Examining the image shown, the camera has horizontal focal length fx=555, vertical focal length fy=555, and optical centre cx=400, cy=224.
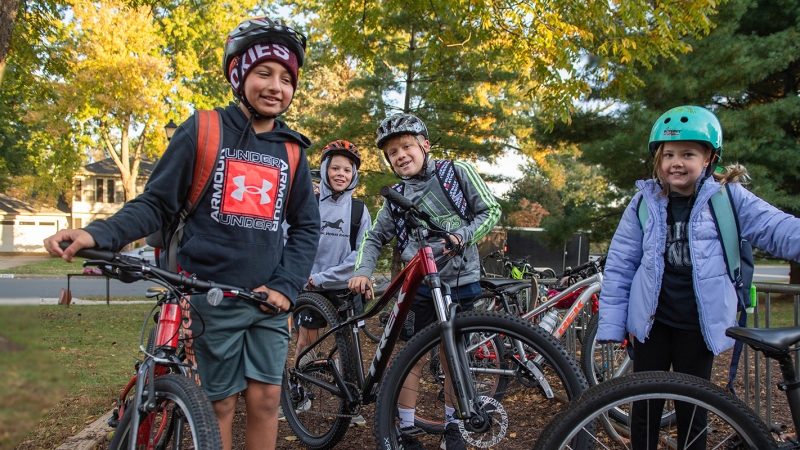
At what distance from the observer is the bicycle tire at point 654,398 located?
180cm

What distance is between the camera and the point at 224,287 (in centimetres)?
200

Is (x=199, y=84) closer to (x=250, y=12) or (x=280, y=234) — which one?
(x=250, y=12)

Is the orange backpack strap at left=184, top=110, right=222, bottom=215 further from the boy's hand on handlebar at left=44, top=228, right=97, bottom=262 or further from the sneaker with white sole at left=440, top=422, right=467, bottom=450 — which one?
the sneaker with white sole at left=440, top=422, right=467, bottom=450

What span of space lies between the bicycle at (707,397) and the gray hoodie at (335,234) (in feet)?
7.50

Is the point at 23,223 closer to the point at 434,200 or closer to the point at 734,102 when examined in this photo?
the point at 734,102

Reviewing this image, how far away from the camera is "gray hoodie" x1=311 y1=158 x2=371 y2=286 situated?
405 cm

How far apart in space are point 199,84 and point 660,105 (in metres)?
25.2

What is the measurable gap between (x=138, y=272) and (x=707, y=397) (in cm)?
194

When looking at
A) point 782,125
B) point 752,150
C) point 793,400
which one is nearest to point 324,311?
point 793,400

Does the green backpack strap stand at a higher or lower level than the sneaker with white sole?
higher

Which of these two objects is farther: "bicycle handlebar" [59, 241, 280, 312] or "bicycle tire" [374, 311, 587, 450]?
"bicycle tire" [374, 311, 587, 450]

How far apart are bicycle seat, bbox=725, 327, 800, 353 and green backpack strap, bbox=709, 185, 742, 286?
0.56m

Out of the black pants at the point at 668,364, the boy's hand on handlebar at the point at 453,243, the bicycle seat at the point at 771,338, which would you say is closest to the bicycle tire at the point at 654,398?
the bicycle seat at the point at 771,338

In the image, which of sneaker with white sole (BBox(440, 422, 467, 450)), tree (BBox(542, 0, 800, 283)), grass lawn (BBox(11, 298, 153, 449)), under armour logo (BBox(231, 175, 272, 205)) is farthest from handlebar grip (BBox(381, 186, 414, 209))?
tree (BBox(542, 0, 800, 283))
